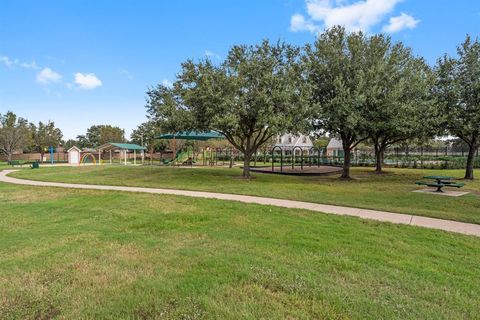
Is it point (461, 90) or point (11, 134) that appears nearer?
point (461, 90)

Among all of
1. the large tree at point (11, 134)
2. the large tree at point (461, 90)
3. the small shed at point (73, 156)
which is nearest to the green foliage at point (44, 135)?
the large tree at point (11, 134)

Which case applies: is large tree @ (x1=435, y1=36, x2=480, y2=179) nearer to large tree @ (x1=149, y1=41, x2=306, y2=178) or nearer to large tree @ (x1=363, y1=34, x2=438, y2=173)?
large tree @ (x1=363, y1=34, x2=438, y2=173)

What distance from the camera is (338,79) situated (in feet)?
48.2

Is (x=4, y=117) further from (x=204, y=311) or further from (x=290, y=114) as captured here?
(x=204, y=311)

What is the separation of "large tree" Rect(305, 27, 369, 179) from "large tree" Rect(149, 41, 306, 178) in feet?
3.73

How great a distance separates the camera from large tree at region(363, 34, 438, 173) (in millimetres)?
14508

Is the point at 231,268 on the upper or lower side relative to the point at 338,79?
lower

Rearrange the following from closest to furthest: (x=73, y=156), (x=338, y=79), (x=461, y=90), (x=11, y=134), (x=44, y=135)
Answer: (x=338, y=79) < (x=461, y=90) < (x=73, y=156) < (x=11, y=134) < (x=44, y=135)

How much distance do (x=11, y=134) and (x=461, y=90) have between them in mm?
47354

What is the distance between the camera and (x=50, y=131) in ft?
174

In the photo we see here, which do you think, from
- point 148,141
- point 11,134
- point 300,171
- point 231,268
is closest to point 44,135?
point 11,134

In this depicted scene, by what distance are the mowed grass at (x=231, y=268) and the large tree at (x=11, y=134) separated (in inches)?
1659

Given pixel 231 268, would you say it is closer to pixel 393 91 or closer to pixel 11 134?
pixel 393 91

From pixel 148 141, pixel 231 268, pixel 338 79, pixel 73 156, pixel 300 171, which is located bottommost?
pixel 231 268
